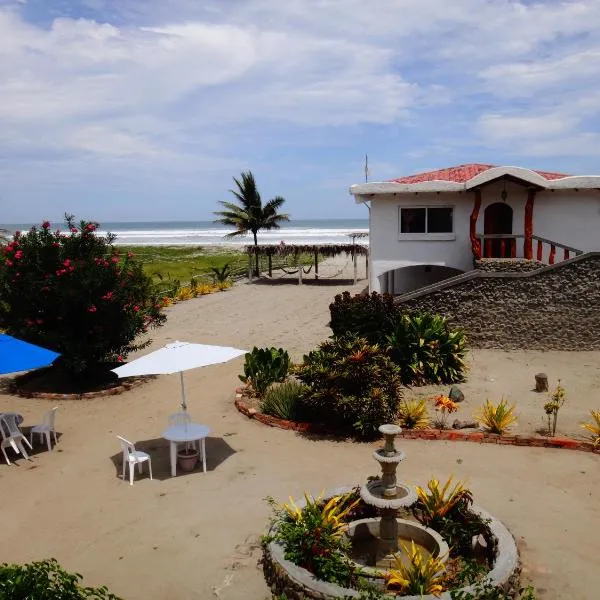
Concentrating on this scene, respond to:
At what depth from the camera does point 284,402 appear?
11.4 metres

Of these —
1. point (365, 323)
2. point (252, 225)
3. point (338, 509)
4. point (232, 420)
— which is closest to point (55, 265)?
point (232, 420)

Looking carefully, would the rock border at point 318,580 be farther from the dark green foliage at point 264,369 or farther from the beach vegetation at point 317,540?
the dark green foliage at point 264,369

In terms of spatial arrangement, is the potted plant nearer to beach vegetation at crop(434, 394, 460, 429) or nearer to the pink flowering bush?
beach vegetation at crop(434, 394, 460, 429)

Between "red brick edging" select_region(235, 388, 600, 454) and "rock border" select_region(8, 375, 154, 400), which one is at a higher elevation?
"red brick edging" select_region(235, 388, 600, 454)

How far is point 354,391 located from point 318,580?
5.08 m

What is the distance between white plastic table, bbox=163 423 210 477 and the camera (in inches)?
353

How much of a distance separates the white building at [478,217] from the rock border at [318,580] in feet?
46.2

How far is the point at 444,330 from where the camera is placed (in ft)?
47.8

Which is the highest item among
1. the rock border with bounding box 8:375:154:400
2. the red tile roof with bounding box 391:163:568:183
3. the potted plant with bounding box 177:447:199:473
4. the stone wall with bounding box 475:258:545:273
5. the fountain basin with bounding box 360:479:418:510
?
the red tile roof with bounding box 391:163:568:183

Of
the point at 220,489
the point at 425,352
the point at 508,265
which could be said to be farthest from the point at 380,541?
the point at 508,265

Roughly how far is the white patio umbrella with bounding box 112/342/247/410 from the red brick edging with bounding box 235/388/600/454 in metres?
2.16

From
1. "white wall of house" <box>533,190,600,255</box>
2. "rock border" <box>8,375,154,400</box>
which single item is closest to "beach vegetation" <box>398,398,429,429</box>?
"rock border" <box>8,375,154,400</box>

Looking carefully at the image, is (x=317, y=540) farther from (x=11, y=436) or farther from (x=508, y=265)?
(x=508, y=265)

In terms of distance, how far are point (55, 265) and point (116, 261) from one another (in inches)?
52.4
